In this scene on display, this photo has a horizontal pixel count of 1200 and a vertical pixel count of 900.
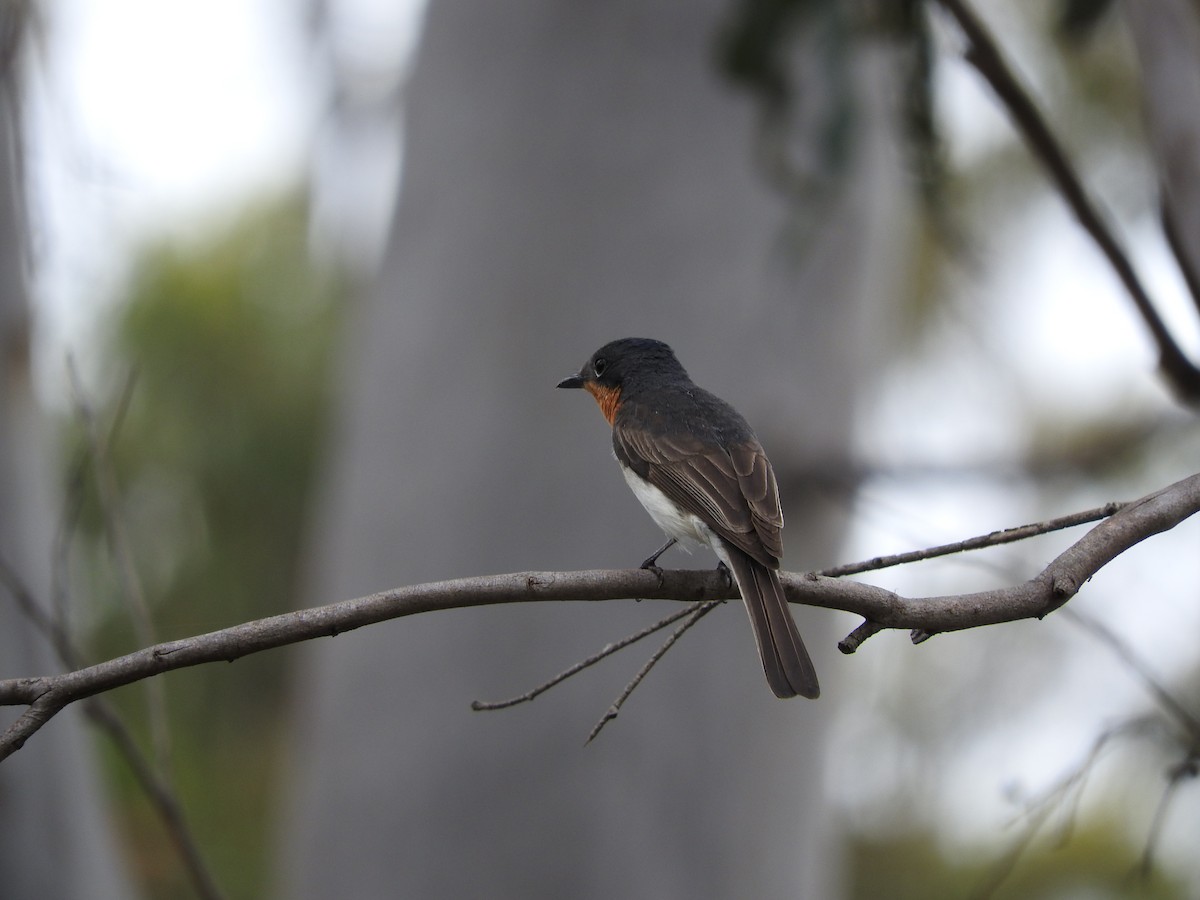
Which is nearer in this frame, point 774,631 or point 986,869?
point 774,631

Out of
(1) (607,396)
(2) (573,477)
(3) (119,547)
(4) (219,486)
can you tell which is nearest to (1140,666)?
(1) (607,396)

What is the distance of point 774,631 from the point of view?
2.04 metres

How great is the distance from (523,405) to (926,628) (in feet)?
15.3

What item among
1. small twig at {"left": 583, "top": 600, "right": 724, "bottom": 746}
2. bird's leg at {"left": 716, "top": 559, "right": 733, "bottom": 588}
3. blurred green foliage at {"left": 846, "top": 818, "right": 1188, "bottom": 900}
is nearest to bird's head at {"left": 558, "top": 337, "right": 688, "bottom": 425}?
bird's leg at {"left": 716, "top": 559, "right": 733, "bottom": 588}

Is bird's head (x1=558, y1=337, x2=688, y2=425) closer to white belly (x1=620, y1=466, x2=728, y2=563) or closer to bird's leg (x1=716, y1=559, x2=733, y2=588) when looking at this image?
white belly (x1=620, y1=466, x2=728, y2=563)

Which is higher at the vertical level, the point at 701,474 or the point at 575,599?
the point at 575,599

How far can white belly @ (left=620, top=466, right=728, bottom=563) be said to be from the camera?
2537 mm

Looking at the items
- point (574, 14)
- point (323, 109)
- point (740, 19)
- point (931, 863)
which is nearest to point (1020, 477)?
point (740, 19)

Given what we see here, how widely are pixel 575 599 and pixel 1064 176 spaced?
1.99m

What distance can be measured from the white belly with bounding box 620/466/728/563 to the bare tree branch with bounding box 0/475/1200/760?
0.71 metres

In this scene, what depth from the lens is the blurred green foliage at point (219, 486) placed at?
31.0 ft

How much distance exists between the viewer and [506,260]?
20.5 ft

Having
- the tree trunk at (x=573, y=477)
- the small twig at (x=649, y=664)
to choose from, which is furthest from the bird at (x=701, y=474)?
the tree trunk at (x=573, y=477)

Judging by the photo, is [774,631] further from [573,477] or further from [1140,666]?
[573,477]
